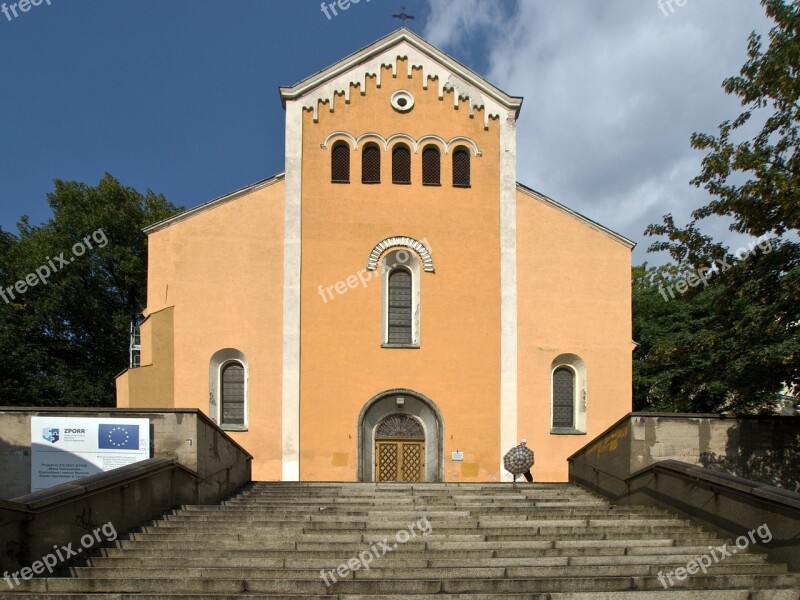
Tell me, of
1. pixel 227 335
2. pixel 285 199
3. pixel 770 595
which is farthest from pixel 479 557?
pixel 285 199

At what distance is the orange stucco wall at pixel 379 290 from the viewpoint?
682 inches

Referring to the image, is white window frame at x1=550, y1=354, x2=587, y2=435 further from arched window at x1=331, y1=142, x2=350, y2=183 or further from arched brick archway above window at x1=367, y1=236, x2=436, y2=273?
arched window at x1=331, y1=142, x2=350, y2=183

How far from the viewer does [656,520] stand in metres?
9.03

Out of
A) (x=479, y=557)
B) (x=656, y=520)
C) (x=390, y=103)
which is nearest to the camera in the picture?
(x=479, y=557)

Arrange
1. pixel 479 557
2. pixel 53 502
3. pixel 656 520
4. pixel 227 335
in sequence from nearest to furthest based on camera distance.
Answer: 1. pixel 53 502
2. pixel 479 557
3. pixel 656 520
4. pixel 227 335

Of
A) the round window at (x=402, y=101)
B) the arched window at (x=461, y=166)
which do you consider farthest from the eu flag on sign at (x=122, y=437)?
the round window at (x=402, y=101)

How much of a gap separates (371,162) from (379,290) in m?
3.50

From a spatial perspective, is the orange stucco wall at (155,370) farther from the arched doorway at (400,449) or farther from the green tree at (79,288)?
the green tree at (79,288)

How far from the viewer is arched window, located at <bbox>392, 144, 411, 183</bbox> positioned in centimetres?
1855

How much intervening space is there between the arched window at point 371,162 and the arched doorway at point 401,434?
5.71m

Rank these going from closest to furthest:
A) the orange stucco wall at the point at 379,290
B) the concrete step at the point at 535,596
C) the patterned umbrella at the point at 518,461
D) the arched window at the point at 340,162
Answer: the concrete step at the point at 535,596 → the patterned umbrella at the point at 518,461 → the orange stucco wall at the point at 379,290 → the arched window at the point at 340,162

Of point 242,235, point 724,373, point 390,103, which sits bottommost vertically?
point 724,373

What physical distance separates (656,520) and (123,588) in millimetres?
6400

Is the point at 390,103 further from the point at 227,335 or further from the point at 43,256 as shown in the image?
the point at 43,256
